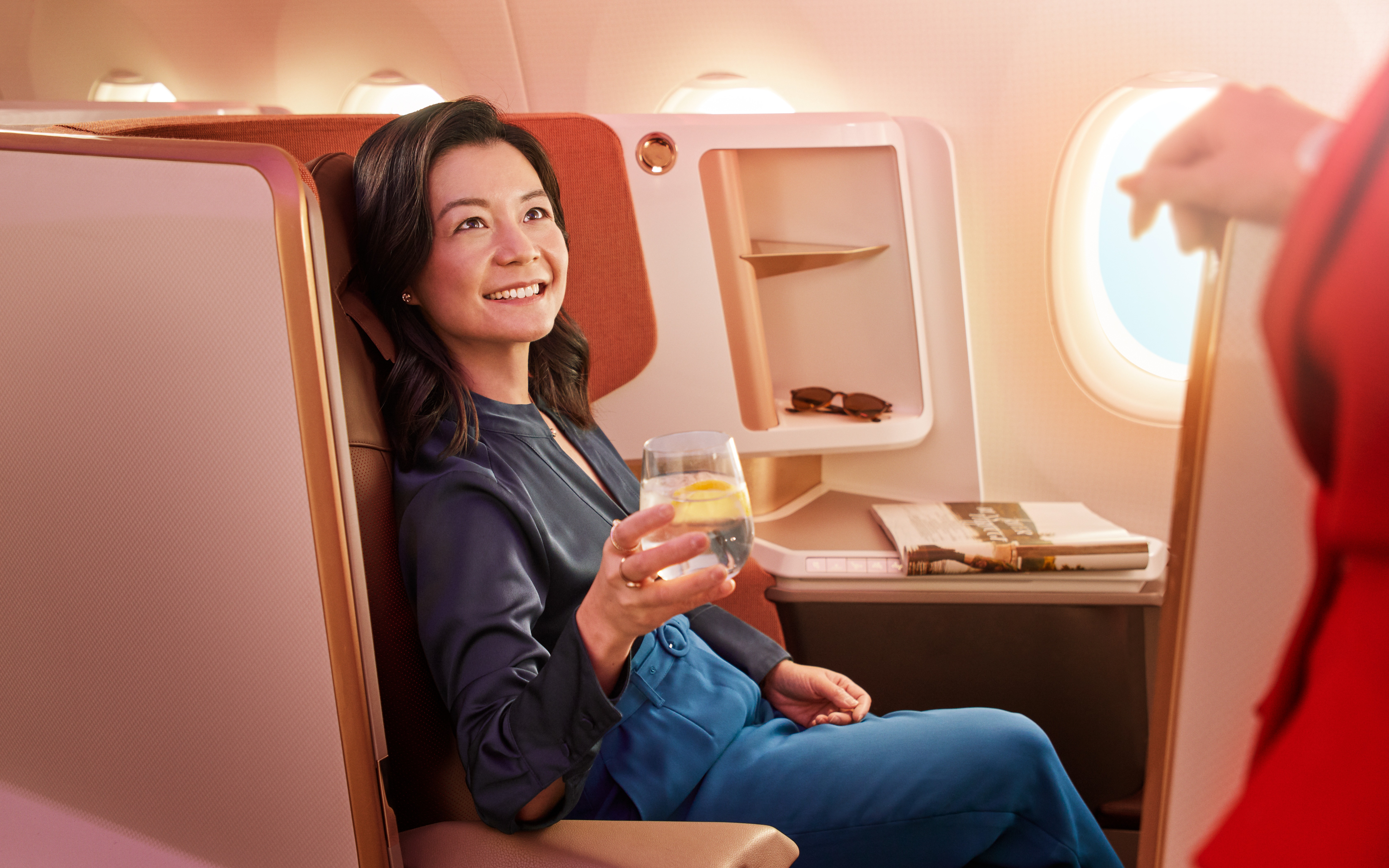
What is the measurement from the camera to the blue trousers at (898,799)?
102cm

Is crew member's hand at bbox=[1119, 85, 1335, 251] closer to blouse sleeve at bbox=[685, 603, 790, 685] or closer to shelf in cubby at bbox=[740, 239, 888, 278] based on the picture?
blouse sleeve at bbox=[685, 603, 790, 685]

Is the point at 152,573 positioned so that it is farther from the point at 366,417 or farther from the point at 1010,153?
the point at 1010,153

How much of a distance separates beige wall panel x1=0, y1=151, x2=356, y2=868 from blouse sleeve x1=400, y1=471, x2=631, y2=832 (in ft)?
0.41

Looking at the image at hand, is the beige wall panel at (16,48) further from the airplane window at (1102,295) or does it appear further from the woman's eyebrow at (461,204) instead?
the airplane window at (1102,295)

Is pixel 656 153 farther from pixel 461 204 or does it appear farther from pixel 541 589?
pixel 541 589

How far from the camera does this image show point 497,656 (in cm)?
84

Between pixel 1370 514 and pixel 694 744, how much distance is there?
0.86 m

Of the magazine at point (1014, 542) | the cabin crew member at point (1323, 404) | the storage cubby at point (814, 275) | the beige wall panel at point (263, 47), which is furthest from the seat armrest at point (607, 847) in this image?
the beige wall panel at point (263, 47)

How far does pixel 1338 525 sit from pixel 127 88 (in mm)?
3610

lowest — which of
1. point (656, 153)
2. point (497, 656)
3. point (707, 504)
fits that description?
point (497, 656)

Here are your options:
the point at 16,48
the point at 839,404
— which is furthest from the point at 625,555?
the point at 16,48

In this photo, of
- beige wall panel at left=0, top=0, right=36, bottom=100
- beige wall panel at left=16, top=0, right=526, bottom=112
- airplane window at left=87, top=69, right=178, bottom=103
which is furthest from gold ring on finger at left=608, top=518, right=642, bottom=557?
beige wall panel at left=0, top=0, right=36, bottom=100

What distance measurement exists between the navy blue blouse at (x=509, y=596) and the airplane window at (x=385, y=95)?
1.92 metres

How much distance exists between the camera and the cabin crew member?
10.6 inches
